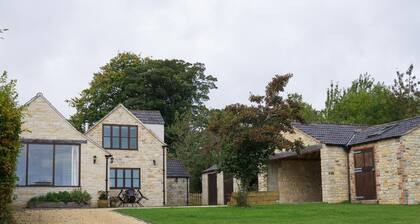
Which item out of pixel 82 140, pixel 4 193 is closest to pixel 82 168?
pixel 82 140

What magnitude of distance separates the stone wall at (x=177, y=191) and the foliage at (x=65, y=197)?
33.0 feet

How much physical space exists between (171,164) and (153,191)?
5901mm

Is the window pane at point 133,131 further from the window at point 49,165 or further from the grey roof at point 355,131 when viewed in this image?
the grey roof at point 355,131

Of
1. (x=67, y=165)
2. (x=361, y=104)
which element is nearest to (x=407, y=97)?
(x=361, y=104)

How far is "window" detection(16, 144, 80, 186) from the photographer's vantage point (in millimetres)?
28766

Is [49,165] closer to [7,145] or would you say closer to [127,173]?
[127,173]

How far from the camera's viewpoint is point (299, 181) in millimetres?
33750

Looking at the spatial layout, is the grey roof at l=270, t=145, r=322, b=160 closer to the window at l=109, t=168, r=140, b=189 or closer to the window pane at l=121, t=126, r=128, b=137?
the window at l=109, t=168, r=140, b=189

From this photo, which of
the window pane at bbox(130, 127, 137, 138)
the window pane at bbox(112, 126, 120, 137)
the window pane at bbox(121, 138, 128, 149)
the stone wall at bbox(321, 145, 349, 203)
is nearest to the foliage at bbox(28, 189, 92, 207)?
the window pane at bbox(121, 138, 128, 149)

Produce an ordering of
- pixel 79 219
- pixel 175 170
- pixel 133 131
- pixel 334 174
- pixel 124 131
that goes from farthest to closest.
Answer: pixel 175 170 → pixel 133 131 → pixel 124 131 → pixel 334 174 → pixel 79 219

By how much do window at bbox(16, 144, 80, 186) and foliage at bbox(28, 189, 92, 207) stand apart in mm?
903

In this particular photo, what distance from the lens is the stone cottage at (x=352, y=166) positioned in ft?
89.2

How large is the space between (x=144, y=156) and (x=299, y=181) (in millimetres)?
8664

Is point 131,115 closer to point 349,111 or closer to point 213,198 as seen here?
point 213,198
